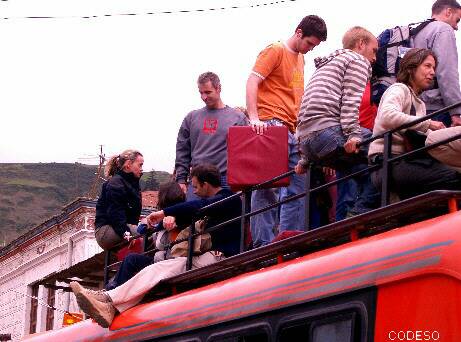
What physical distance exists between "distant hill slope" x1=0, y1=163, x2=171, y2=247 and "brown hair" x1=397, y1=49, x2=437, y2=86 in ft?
346

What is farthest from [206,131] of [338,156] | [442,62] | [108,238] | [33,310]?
[33,310]

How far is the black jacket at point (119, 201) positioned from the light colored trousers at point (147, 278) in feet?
5.66

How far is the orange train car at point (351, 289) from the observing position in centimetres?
758

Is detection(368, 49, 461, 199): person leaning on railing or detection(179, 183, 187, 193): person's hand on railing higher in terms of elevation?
detection(179, 183, 187, 193): person's hand on railing

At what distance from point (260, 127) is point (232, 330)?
7.46ft

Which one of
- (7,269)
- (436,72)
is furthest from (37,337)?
(7,269)

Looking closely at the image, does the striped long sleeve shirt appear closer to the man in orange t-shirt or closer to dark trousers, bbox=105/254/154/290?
the man in orange t-shirt

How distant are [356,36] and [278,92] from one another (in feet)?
5.48

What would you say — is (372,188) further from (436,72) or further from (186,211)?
(186,211)

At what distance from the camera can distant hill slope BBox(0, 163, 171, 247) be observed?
391ft

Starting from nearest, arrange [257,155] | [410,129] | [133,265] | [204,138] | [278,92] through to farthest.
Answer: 1. [410,129]
2. [257,155]
3. [278,92]
4. [133,265]
5. [204,138]

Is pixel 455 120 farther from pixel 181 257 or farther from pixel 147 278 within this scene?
pixel 147 278

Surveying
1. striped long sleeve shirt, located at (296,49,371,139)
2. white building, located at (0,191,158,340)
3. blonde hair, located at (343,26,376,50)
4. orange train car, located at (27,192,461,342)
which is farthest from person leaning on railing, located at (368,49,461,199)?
white building, located at (0,191,158,340)

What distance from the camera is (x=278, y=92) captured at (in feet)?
40.0
